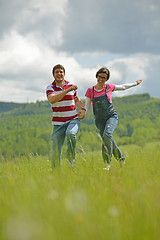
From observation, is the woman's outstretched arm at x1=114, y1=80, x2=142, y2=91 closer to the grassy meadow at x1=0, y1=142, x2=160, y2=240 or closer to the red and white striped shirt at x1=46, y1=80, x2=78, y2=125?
the red and white striped shirt at x1=46, y1=80, x2=78, y2=125

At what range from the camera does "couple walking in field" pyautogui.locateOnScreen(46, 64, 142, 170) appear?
5.09 metres

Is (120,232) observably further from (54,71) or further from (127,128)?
(127,128)

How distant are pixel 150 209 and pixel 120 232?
0.41 m

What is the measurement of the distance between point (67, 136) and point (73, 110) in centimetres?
62

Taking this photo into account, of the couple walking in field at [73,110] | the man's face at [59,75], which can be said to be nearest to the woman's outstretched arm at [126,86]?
the couple walking in field at [73,110]

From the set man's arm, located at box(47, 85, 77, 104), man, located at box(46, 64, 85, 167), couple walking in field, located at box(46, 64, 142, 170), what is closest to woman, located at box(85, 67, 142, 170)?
couple walking in field, located at box(46, 64, 142, 170)

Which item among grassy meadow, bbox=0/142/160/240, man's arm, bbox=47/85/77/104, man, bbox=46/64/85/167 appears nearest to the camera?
grassy meadow, bbox=0/142/160/240

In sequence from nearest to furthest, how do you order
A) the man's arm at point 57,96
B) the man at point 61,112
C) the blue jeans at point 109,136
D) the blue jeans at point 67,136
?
the man's arm at point 57,96 → the blue jeans at point 67,136 → the man at point 61,112 → the blue jeans at point 109,136

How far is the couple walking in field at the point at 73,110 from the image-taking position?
16.7 ft

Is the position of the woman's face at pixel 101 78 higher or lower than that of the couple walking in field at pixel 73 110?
higher

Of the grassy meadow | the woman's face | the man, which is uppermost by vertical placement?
the woman's face

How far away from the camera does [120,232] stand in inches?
67.6

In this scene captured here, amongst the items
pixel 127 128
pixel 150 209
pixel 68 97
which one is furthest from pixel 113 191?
pixel 127 128

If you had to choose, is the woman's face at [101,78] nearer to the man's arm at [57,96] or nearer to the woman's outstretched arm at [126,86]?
the woman's outstretched arm at [126,86]
